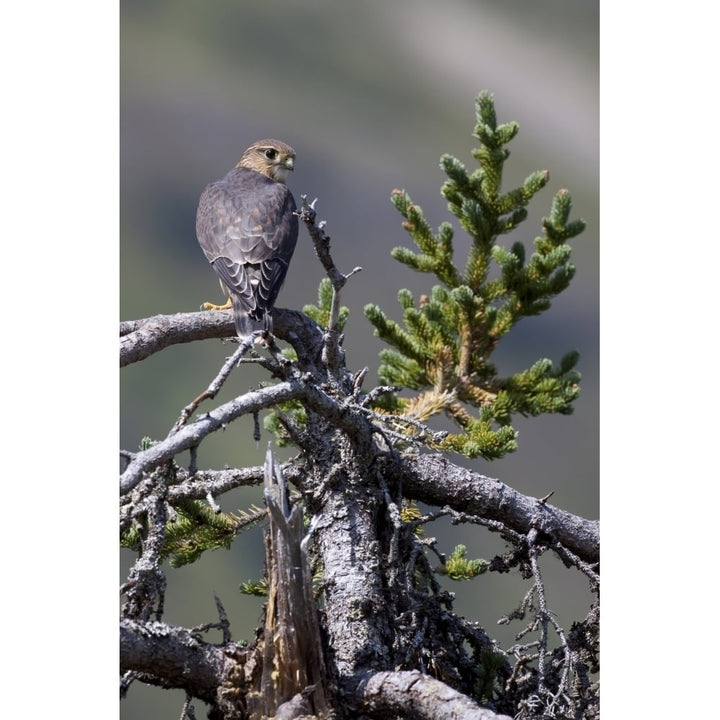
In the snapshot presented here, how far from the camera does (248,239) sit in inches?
149

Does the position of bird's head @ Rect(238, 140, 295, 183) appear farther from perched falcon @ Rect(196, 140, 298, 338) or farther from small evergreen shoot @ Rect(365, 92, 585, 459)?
small evergreen shoot @ Rect(365, 92, 585, 459)

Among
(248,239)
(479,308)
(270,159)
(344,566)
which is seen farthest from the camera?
(270,159)

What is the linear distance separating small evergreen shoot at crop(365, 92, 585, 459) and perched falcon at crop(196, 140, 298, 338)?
0.42 m

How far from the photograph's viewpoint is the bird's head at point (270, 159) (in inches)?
187

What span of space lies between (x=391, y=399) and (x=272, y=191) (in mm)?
1142

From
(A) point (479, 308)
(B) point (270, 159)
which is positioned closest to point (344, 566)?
(A) point (479, 308)

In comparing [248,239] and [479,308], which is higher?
[248,239]

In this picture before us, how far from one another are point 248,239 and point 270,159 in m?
1.19

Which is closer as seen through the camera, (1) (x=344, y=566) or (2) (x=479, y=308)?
(1) (x=344, y=566)

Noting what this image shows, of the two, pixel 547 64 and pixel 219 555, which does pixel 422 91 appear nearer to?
pixel 547 64

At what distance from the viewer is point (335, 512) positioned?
2.76 metres

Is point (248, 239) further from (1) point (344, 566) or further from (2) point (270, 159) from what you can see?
(1) point (344, 566)

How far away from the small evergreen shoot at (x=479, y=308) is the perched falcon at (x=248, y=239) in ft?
1.36
